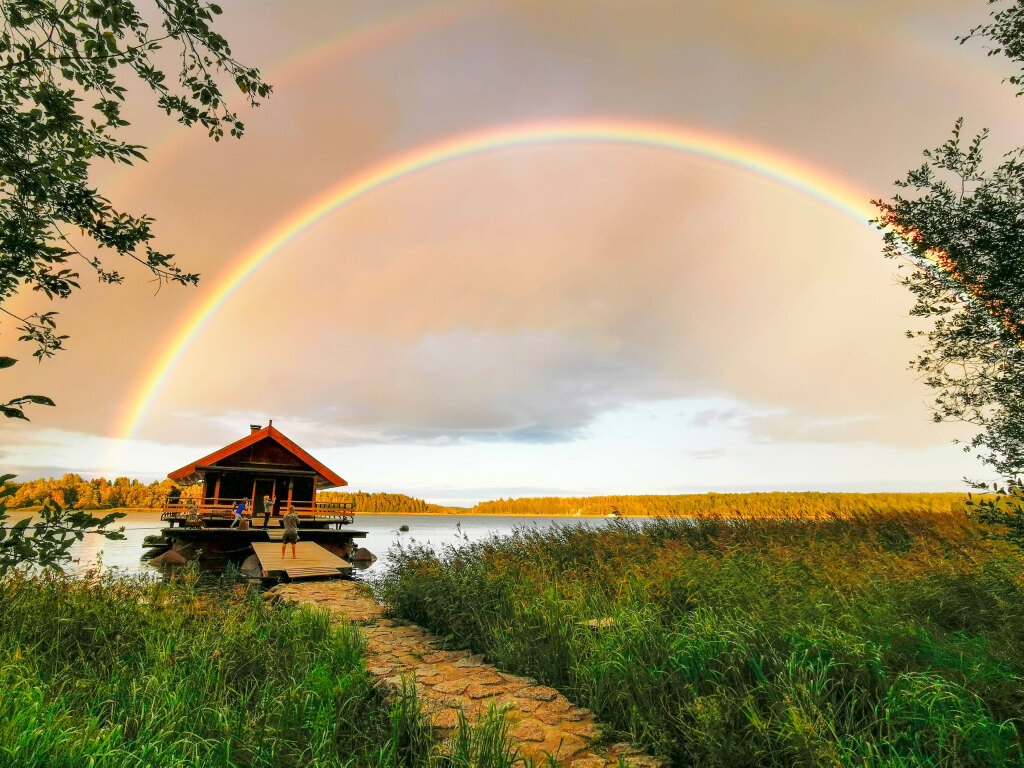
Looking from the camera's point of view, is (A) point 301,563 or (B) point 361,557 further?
(B) point 361,557

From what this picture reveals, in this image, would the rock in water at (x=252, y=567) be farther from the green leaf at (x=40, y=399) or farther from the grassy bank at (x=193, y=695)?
the green leaf at (x=40, y=399)

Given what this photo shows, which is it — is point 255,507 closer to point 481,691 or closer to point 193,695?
point 193,695

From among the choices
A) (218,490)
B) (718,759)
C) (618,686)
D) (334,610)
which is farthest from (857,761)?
(218,490)

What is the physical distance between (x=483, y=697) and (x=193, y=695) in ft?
9.26

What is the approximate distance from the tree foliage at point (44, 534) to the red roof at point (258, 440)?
23619mm

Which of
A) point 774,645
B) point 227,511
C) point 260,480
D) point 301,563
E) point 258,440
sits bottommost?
point 301,563

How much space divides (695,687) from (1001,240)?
5.83 meters

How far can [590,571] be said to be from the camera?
906 centimetres

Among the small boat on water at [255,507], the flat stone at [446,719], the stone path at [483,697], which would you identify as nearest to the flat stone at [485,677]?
the stone path at [483,697]

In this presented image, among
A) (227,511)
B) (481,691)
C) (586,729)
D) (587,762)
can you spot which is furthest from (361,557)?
(587,762)

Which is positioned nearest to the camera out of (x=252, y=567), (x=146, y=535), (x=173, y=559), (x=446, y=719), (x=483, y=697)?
(x=446, y=719)

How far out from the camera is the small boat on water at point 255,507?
69.5 ft

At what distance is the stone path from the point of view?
3.96 m

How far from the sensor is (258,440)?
2467cm
